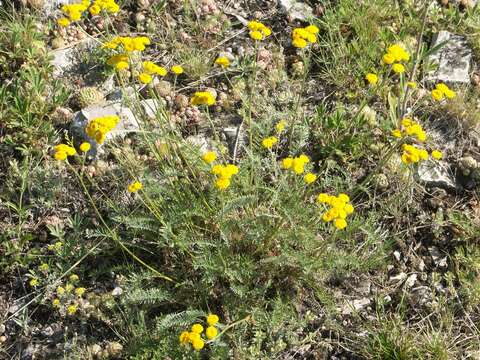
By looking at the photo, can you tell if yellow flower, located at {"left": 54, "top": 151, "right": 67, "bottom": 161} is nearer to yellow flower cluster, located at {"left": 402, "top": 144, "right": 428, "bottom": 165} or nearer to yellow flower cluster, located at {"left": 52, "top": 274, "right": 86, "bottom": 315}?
yellow flower cluster, located at {"left": 52, "top": 274, "right": 86, "bottom": 315}

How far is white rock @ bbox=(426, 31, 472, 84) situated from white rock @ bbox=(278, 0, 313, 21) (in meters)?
1.10

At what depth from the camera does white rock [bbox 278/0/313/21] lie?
4785 mm

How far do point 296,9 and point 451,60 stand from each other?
1382 millimetres

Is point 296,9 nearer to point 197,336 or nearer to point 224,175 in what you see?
point 224,175

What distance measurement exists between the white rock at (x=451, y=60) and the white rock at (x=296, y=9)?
110 centimetres

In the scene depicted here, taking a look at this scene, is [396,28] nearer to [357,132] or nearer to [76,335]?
[357,132]

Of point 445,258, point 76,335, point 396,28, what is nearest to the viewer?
point 76,335

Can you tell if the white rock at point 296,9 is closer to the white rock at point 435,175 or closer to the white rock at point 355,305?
the white rock at point 435,175

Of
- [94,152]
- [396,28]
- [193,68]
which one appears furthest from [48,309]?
[396,28]

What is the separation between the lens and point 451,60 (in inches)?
178

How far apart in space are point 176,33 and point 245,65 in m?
0.73

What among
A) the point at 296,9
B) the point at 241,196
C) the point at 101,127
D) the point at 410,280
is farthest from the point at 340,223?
the point at 296,9

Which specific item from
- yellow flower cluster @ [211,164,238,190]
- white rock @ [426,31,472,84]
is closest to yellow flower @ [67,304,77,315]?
yellow flower cluster @ [211,164,238,190]

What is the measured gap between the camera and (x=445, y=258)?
3615 mm
